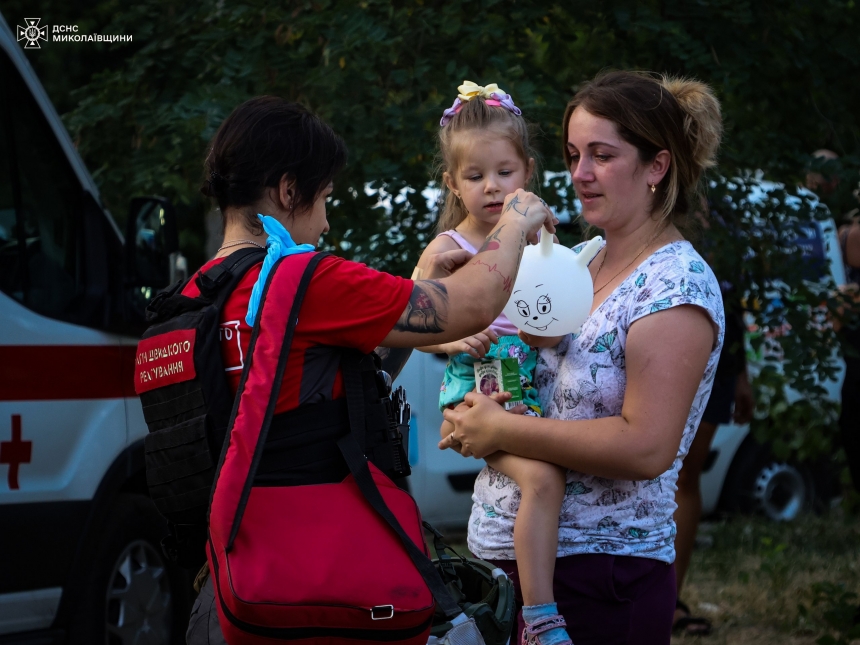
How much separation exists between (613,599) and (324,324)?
97 centimetres

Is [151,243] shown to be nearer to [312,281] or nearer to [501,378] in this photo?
[501,378]

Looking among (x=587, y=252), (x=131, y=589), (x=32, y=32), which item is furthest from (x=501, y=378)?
(x=32, y=32)

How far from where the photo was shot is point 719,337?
235 centimetres

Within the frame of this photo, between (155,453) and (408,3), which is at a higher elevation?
(408,3)

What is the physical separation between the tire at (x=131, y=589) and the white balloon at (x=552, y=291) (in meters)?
2.33

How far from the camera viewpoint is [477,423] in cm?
250

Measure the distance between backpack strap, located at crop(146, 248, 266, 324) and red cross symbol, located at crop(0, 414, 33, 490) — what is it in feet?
5.82

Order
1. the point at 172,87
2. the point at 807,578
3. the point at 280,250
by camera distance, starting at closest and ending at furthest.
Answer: the point at 280,250 → the point at 172,87 → the point at 807,578

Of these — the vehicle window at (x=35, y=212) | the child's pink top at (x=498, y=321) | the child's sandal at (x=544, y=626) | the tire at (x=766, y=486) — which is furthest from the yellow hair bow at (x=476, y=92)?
the tire at (x=766, y=486)

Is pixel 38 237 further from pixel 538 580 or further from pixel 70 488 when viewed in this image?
pixel 538 580

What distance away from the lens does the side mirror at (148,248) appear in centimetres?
407

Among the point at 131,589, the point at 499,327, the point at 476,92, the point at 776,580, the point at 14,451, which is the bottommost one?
the point at 776,580

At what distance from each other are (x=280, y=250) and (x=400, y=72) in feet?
8.13

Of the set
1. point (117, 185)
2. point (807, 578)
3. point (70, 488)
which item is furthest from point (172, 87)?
point (807, 578)
